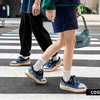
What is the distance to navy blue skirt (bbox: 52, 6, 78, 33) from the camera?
7.28 ft

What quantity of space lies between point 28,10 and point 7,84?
3.35ft

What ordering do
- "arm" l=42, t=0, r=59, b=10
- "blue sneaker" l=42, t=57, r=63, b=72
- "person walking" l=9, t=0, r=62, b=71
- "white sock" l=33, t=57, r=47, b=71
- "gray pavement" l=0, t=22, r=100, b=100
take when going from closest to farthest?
"arm" l=42, t=0, r=59, b=10
"gray pavement" l=0, t=22, r=100, b=100
"white sock" l=33, t=57, r=47, b=71
"person walking" l=9, t=0, r=62, b=71
"blue sneaker" l=42, t=57, r=63, b=72

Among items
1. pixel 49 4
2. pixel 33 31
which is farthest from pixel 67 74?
pixel 33 31

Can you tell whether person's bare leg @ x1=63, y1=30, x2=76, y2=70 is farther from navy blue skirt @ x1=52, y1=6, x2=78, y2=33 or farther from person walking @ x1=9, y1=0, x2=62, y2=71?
person walking @ x1=9, y1=0, x2=62, y2=71

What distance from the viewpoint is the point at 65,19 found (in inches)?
87.3

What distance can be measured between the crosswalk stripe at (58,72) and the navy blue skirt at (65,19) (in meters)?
0.99

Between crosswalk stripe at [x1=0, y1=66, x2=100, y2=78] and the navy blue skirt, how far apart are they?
3.25ft

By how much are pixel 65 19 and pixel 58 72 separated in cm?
116

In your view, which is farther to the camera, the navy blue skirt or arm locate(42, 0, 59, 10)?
the navy blue skirt
